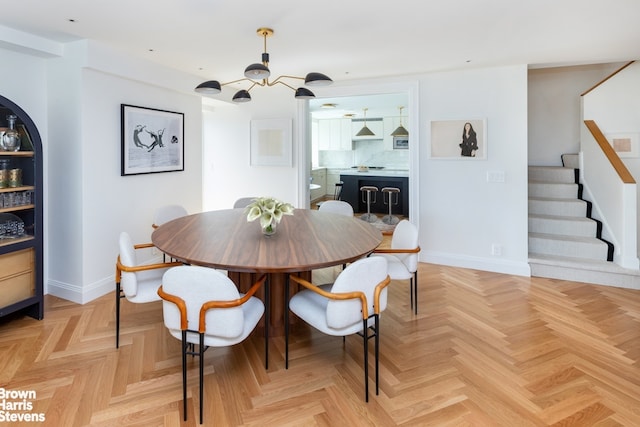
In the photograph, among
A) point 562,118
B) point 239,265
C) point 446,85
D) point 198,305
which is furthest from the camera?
point 562,118

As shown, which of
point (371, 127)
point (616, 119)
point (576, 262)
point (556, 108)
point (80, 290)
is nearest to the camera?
point (80, 290)

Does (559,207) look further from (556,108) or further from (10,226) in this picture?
(10,226)

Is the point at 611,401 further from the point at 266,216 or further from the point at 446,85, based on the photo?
the point at 446,85

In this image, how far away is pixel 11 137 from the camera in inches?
110

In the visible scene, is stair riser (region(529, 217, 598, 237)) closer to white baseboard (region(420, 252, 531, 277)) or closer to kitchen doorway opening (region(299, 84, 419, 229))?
white baseboard (region(420, 252, 531, 277))

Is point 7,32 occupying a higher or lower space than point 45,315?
higher

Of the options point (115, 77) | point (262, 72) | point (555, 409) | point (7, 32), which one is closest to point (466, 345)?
point (555, 409)

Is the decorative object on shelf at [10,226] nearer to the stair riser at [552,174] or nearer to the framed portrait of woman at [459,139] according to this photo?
the framed portrait of woman at [459,139]

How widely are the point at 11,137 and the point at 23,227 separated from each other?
2.36 feet

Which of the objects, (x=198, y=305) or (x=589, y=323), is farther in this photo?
(x=589, y=323)

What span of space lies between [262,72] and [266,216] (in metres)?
Answer: 0.99

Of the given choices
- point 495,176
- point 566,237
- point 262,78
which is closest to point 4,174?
point 262,78

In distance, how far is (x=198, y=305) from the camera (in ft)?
5.74

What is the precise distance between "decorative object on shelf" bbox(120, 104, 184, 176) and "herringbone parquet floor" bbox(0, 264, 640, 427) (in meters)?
1.52
